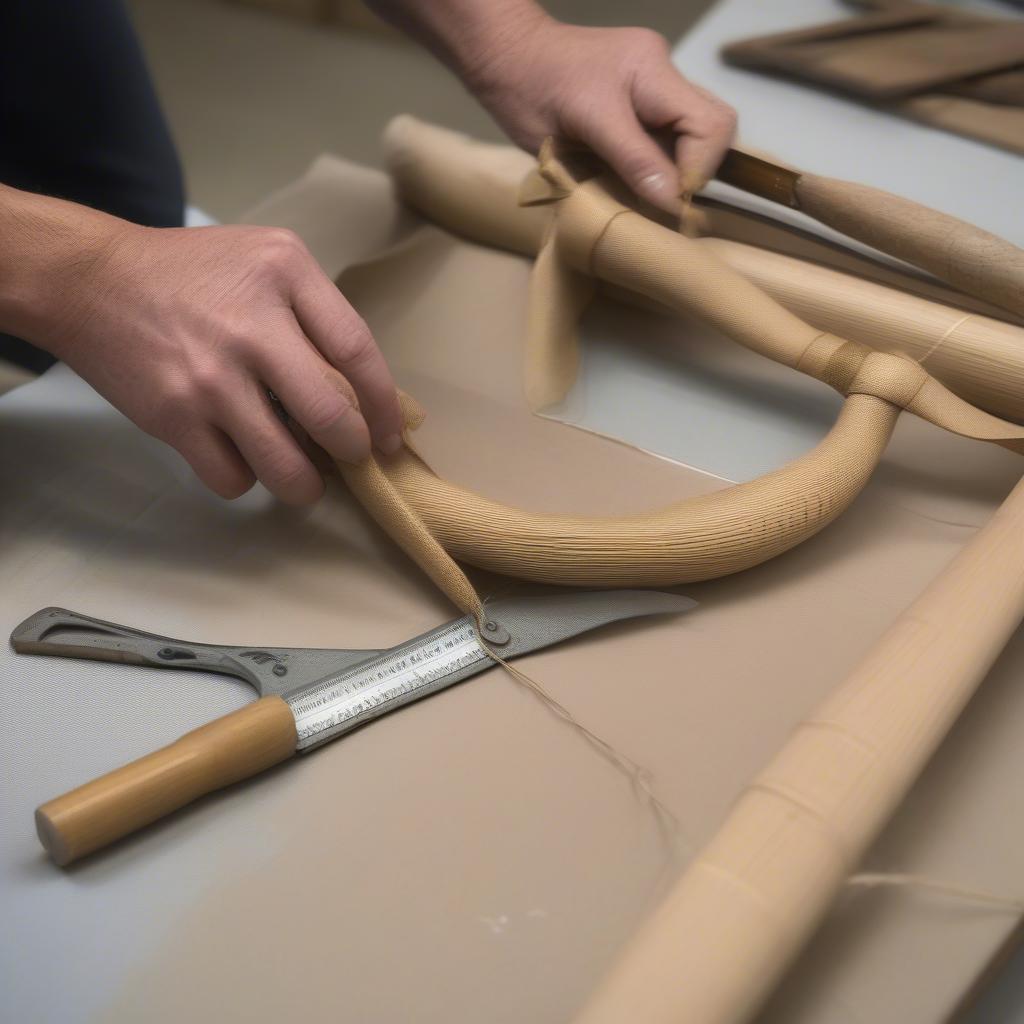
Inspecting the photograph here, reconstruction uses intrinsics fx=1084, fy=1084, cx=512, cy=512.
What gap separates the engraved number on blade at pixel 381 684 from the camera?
0.73 m

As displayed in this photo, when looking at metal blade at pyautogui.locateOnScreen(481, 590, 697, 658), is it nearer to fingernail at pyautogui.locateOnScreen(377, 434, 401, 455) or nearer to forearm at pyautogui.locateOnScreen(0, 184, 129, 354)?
fingernail at pyautogui.locateOnScreen(377, 434, 401, 455)

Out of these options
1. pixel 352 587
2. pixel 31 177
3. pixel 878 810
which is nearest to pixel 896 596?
pixel 878 810

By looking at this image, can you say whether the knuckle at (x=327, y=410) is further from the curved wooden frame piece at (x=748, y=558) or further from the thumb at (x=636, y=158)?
the thumb at (x=636, y=158)

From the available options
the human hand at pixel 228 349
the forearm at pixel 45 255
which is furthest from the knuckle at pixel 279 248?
the forearm at pixel 45 255

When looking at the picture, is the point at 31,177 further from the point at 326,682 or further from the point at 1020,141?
the point at 1020,141

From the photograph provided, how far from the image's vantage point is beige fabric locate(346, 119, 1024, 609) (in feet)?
2.56

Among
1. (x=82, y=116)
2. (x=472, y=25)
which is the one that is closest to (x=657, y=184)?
(x=472, y=25)

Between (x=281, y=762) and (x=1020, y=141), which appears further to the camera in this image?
(x=1020, y=141)

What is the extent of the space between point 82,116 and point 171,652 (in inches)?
34.2

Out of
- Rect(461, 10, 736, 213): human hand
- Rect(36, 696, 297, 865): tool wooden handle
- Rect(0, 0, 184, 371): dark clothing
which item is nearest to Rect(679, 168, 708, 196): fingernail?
Rect(461, 10, 736, 213): human hand

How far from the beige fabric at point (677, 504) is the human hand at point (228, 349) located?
6 centimetres

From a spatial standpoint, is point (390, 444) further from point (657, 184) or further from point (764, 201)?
point (764, 201)

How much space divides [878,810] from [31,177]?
1.28m

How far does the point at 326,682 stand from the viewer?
2.45 feet
